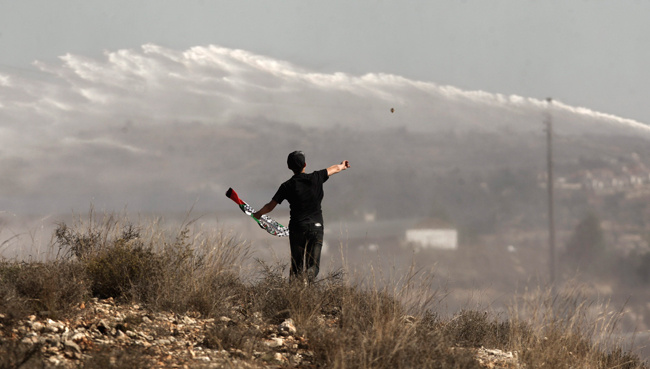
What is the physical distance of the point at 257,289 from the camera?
31.4 ft

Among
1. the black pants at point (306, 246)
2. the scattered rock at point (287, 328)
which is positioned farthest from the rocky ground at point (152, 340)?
the black pants at point (306, 246)

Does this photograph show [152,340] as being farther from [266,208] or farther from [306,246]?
[266,208]

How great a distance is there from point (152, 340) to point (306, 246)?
2802 millimetres

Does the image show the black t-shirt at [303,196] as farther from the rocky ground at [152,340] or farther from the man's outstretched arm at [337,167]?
the rocky ground at [152,340]

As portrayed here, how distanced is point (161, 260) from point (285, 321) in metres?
2.24

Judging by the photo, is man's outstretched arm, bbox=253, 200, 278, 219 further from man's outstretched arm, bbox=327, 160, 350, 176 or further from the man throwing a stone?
man's outstretched arm, bbox=327, 160, 350, 176

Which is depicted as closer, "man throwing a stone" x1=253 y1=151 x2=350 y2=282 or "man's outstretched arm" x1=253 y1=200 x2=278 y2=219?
"man throwing a stone" x1=253 y1=151 x2=350 y2=282

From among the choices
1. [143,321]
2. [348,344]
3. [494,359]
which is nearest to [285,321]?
[348,344]

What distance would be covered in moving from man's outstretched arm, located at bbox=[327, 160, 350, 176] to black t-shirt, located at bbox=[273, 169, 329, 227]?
32 cm

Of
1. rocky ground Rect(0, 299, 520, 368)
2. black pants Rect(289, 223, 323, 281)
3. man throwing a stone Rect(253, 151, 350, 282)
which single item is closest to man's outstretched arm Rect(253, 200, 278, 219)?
man throwing a stone Rect(253, 151, 350, 282)

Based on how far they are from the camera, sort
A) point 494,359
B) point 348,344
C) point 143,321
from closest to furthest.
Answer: point 348,344 → point 143,321 → point 494,359

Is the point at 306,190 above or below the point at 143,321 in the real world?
above

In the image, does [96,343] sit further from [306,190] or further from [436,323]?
[436,323]

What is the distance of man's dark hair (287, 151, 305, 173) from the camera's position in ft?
32.4
